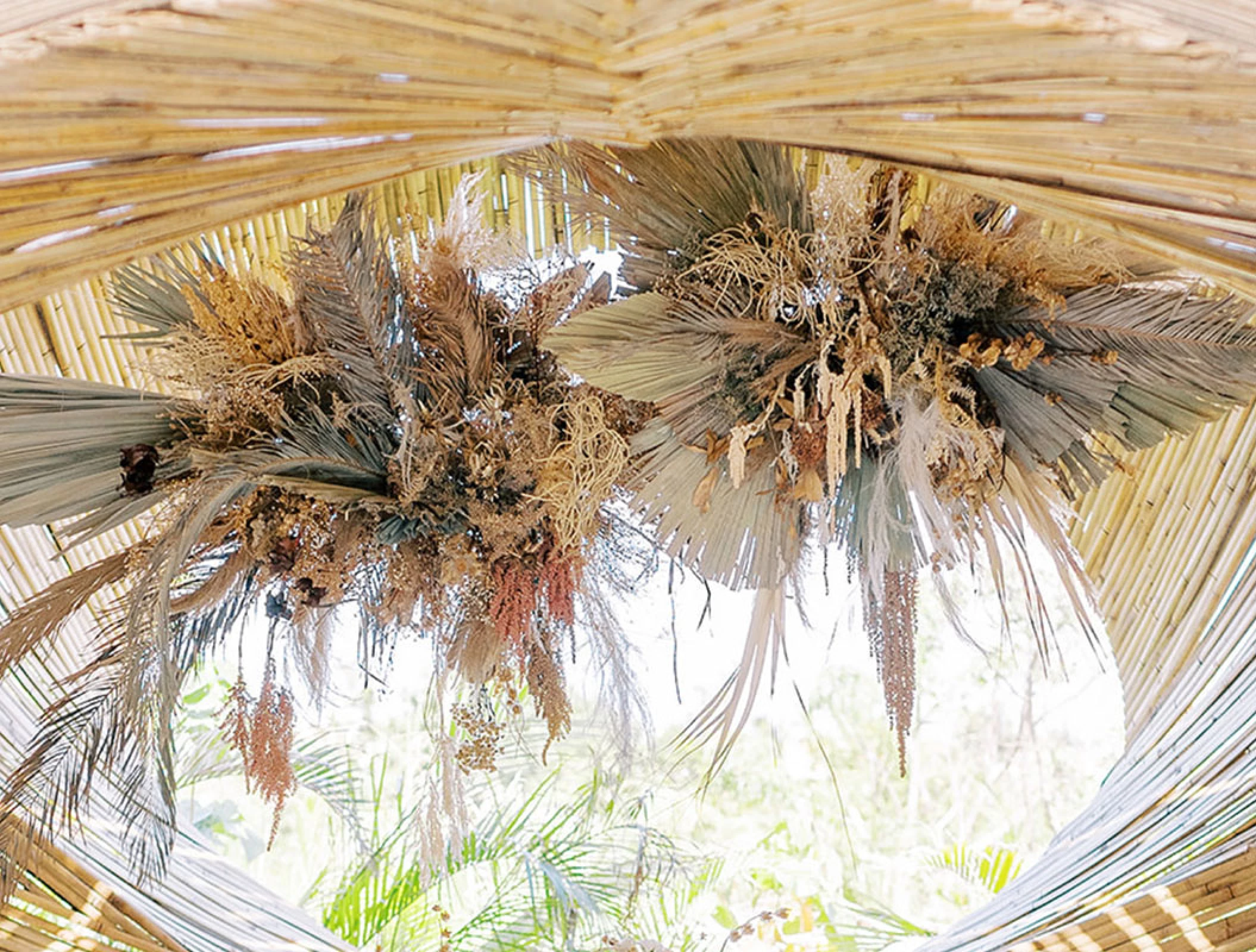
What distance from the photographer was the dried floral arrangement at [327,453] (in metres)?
0.84

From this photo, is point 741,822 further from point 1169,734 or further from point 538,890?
point 1169,734

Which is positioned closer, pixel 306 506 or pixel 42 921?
pixel 306 506

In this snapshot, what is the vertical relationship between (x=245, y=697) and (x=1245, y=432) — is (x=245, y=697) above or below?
below

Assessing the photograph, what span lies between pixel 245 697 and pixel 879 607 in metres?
0.49

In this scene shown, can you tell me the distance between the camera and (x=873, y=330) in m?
0.78

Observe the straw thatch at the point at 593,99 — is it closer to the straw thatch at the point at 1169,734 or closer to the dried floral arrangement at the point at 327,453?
the dried floral arrangement at the point at 327,453

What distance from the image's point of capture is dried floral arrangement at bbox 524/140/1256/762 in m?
0.78

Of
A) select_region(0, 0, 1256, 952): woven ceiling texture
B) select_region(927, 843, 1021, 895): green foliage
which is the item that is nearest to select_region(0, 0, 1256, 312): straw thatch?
select_region(0, 0, 1256, 952): woven ceiling texture

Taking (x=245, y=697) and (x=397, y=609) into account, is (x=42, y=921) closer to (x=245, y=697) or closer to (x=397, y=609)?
(x=245, y=697)

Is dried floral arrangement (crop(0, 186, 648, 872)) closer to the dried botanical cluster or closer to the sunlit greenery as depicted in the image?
the dried botanical cluster

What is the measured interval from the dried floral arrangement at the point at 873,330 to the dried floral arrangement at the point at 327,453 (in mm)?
83

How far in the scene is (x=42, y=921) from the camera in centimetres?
109

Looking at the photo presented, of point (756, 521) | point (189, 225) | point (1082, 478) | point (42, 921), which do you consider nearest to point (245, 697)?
point (42, 921)

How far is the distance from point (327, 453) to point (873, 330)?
0.36 m
